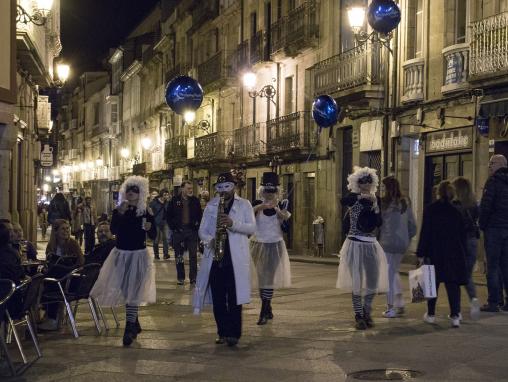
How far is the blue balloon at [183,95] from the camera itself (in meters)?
19.6

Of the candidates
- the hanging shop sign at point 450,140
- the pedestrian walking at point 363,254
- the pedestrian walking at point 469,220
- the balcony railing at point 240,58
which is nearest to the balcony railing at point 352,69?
the hanging shop sign at point 450,140

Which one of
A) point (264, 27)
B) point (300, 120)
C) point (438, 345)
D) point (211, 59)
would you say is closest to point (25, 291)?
point (438, 345)

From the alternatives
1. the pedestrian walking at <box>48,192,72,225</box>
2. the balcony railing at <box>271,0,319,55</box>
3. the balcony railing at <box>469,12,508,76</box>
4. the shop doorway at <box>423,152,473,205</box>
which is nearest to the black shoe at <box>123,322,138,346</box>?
the balcony railing at <box>469,12,508,76</box>

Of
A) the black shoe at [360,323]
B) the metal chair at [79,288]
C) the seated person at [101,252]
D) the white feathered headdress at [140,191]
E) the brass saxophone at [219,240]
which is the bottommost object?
the black shoe at [360,323]

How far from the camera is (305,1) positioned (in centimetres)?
3120

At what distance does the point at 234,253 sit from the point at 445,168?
13516mm

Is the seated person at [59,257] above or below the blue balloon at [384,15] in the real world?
below

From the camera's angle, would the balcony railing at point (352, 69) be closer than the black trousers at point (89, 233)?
Yes

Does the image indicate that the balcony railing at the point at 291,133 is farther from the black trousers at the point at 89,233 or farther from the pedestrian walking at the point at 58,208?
the pedestrian walking at the point at 58,208

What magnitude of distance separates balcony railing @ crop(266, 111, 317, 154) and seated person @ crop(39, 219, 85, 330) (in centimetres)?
1887

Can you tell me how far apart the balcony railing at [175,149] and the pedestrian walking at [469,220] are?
36.4 metres

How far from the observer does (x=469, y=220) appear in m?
12.3

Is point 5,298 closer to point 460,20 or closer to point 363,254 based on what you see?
point 363,254

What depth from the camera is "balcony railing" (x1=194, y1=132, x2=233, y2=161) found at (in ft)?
134
